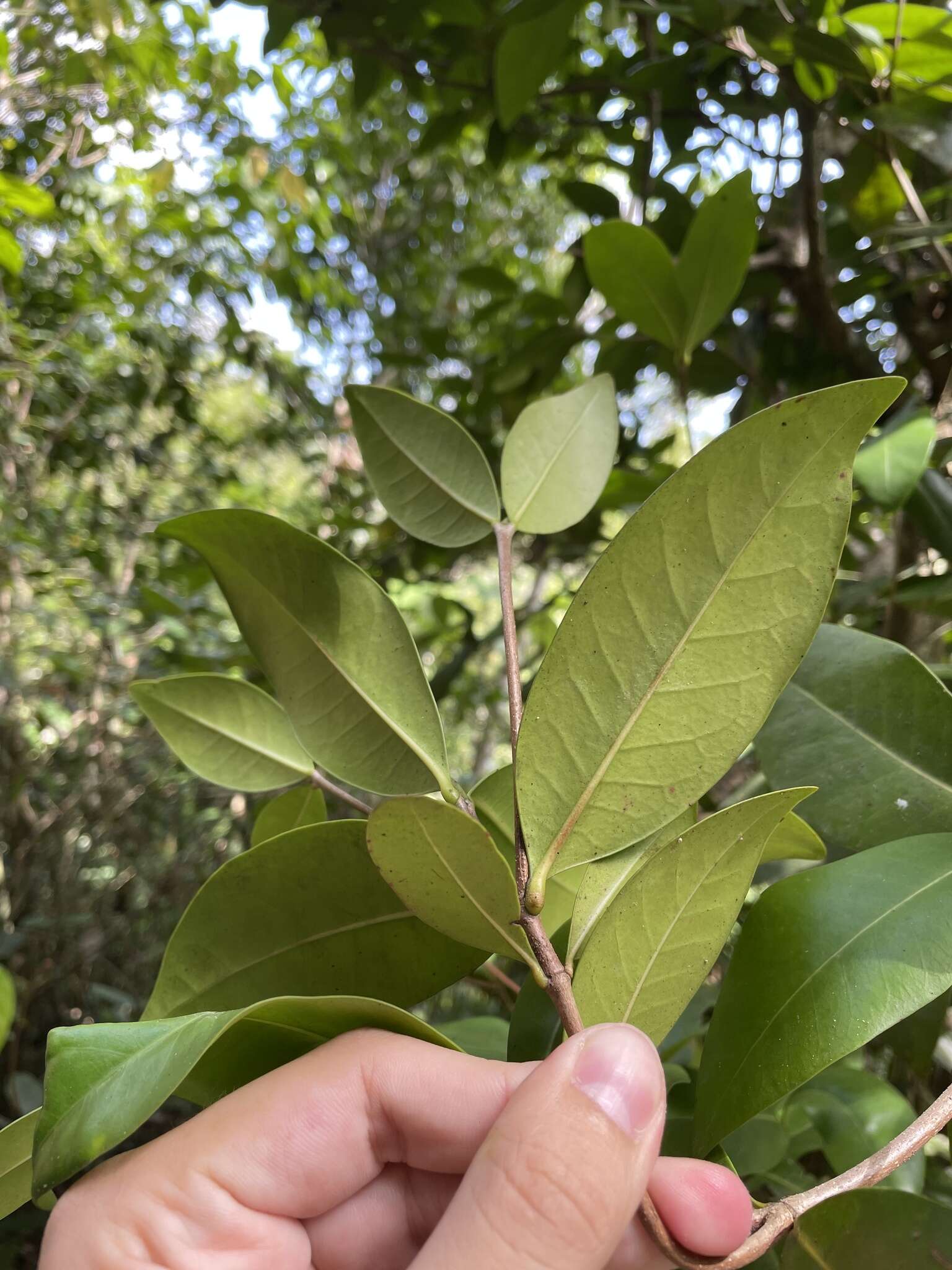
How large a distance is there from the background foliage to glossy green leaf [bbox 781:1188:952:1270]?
0.12 meters

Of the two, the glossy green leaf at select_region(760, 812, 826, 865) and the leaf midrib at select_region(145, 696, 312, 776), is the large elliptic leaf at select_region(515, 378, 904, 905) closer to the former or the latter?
the glossy green leaf at select_region(760, 812, 826, 865)

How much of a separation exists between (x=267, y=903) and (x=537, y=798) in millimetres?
110

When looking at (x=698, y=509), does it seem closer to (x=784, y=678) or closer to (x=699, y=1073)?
(x=784, y=678)

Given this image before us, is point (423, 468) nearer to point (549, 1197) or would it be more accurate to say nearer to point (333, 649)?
point (333, 649)

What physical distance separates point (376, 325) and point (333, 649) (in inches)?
74.1

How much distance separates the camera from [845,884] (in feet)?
0.90

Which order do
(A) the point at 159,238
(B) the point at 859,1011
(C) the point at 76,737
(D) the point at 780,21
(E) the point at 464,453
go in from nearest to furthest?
(B) the point at 859,1011 < (E) the point at 464,453 < (D) the point at 780,21 < (C) the point at 76,737 < (A) the point at 159,238

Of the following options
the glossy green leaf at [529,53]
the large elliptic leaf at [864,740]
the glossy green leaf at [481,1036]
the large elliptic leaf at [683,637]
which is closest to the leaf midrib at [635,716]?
the large elliptic leaf at [683,637]

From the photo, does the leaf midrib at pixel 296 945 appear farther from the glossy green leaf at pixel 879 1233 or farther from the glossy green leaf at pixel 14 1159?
the glossy green leaf at pixel 879 1233

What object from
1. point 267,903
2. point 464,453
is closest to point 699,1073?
point 267,903

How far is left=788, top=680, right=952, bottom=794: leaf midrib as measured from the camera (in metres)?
0.31

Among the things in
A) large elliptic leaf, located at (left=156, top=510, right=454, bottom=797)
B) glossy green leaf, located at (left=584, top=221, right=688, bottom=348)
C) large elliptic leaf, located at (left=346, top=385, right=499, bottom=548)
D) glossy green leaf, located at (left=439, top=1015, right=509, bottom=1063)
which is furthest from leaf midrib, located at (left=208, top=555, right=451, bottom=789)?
glossy green leaf, located at (left=584, top=221, right=688, bottom=348)

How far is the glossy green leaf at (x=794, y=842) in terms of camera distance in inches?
11.6

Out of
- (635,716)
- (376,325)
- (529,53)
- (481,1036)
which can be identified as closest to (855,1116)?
(481,1036)
